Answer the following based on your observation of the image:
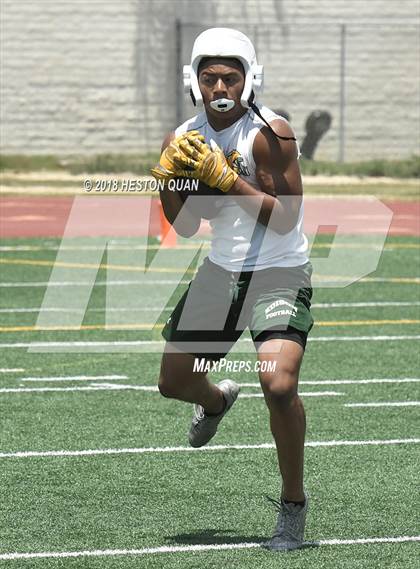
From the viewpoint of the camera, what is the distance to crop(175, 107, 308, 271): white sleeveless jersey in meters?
5.67

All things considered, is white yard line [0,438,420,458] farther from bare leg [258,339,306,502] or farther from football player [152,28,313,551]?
bare leg [258,339,306,502]

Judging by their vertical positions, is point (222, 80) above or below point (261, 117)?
above

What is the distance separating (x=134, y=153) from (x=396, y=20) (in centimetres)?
658

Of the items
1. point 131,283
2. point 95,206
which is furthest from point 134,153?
point 131,283

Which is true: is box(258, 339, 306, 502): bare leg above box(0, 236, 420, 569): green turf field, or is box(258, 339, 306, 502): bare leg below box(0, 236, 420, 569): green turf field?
above

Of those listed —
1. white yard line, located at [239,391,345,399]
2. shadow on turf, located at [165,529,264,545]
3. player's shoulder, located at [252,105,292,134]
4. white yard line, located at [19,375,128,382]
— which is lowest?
white yard line, located at [19,375,128,382]

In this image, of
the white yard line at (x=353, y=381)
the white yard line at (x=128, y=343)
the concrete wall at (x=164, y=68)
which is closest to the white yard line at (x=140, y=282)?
the white yard line at (x=128, y=343)

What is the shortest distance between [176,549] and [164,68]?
25337mm

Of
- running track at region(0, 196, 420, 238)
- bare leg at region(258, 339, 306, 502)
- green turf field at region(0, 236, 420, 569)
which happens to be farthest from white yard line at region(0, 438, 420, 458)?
running track at region(0, 196, 420, 238)

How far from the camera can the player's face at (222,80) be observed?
559 centimetres

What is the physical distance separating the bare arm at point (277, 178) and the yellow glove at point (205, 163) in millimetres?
135

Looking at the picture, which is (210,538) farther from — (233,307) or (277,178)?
(277,178)

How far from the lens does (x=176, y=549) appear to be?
216 inches

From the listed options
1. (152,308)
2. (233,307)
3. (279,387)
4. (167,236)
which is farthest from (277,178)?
(167,236)
